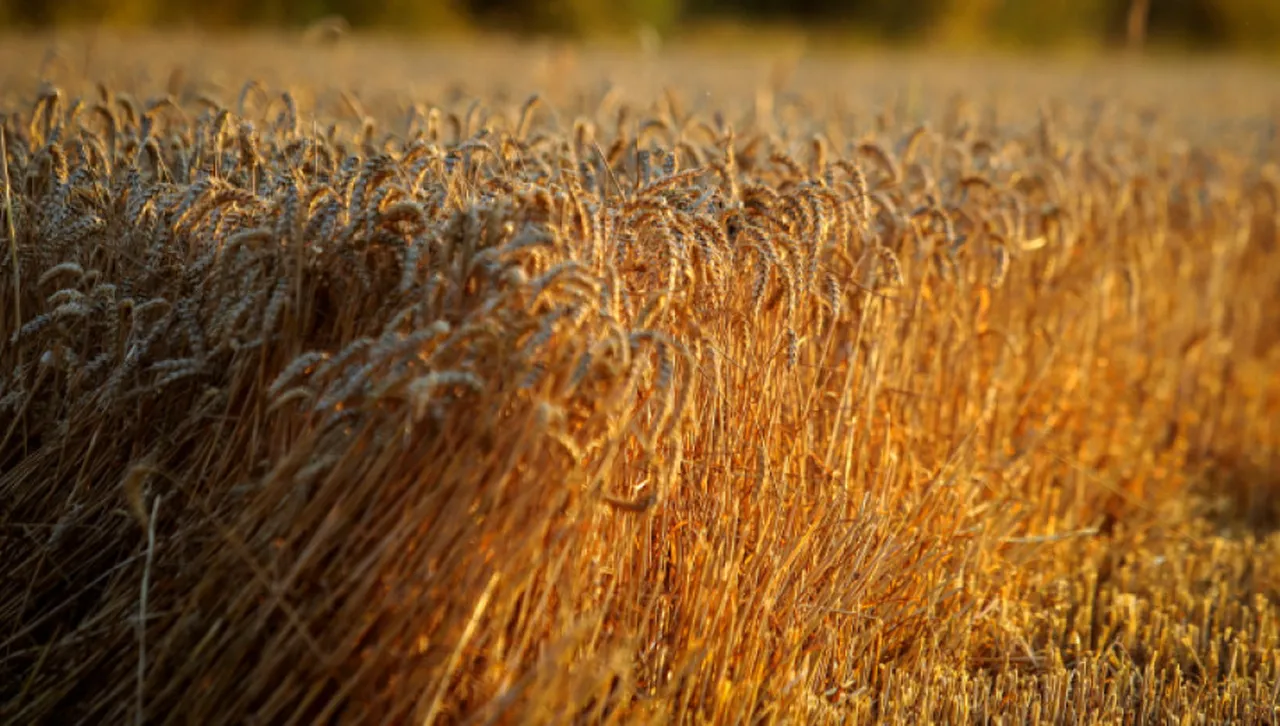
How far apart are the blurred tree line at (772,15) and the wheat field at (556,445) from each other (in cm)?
1533

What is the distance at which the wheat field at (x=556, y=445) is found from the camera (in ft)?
6.35

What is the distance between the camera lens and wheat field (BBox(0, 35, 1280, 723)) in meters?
1.94

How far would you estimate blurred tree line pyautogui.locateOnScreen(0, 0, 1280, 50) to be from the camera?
19344mm

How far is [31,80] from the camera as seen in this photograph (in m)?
5.01

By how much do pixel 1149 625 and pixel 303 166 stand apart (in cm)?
237

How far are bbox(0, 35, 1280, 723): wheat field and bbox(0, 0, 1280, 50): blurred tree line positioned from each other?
1533 cm

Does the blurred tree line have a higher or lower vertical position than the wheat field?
lower

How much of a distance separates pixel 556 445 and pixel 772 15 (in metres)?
28.2

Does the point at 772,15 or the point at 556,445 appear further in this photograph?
the point at 772,15

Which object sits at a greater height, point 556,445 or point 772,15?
point 556,445

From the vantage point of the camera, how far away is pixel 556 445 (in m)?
1.93

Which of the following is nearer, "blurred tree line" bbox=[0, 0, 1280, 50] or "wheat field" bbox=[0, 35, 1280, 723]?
"wheat field" bbox=[0, 35, 1280, 723]

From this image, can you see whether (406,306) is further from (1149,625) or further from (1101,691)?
(1149,625)

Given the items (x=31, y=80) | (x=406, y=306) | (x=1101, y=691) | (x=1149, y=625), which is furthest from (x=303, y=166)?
(x=31, y=80)
